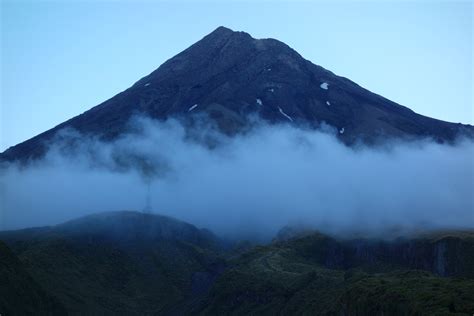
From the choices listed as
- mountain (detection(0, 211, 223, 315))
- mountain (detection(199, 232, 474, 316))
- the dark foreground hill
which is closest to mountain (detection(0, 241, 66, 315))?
the dark foreground hill

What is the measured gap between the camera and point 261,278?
16088 cm

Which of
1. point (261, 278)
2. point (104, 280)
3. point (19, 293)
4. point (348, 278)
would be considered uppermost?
point (19, 293)

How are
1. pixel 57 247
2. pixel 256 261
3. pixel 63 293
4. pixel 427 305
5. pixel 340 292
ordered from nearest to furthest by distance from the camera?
pixel 427 305 → pixel 340 292 → pixel 63 293 → pixel 256 261 → pixel 57 247

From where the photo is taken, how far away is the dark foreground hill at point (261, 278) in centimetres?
12282

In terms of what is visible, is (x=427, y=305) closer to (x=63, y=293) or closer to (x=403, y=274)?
(x=403, y=274)

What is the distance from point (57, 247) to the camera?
632 ft

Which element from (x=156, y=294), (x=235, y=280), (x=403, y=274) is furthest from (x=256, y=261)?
(x=403, y=274)

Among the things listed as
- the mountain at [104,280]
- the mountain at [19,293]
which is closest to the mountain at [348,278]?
the mountain at [104,280]

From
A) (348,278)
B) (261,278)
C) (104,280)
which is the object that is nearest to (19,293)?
(261,278)

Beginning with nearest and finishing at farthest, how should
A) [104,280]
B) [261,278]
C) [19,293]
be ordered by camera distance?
[19,293] → [261,278] → [104,280]

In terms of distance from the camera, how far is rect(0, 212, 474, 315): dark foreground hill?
123 metres

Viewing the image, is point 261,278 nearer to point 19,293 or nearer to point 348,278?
point 348,278

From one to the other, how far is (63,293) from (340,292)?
6086 cm

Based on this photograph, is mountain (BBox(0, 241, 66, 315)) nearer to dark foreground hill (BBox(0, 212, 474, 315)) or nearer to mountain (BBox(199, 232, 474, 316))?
dark foreground hill (BBox(0, 212, 474, 315))
